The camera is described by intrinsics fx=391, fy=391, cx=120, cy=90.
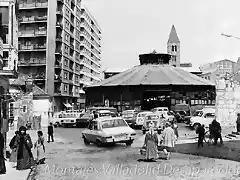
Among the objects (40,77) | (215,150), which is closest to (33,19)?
(40,77)

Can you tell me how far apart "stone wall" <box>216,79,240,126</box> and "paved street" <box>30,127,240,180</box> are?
13.3 meters

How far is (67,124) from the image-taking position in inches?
1561

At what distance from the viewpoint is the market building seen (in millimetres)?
56969

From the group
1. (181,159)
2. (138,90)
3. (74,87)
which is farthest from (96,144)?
(74,87)

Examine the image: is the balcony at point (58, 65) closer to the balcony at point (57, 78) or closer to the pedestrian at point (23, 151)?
the balcony at point (57, 78)

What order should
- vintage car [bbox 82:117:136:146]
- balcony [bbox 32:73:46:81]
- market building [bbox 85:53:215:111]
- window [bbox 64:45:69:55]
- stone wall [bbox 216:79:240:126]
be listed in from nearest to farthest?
vintage car [bbox 82:117:136:146]
stone wall [bbox 216:79:240:126]
market building [bbox 85:53:215:111]
balcony [bbox 32:73:46:81]
window [bbox 64:45:69:55]

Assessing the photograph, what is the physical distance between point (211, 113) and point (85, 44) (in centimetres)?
5912

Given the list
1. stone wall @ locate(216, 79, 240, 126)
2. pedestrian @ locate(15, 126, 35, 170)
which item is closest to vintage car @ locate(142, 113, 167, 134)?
stone wall @ locate(216, 79, 240, 126)

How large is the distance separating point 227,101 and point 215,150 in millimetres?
11576

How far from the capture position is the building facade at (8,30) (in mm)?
17375

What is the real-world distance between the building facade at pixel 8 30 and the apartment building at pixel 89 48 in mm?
66186

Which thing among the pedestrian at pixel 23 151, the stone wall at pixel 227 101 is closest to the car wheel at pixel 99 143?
the pedestrian at pixel 23 151

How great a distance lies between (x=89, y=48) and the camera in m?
94.0

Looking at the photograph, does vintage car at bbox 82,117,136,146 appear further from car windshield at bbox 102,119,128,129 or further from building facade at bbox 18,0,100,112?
building facade at bbox 18,0,100,112
